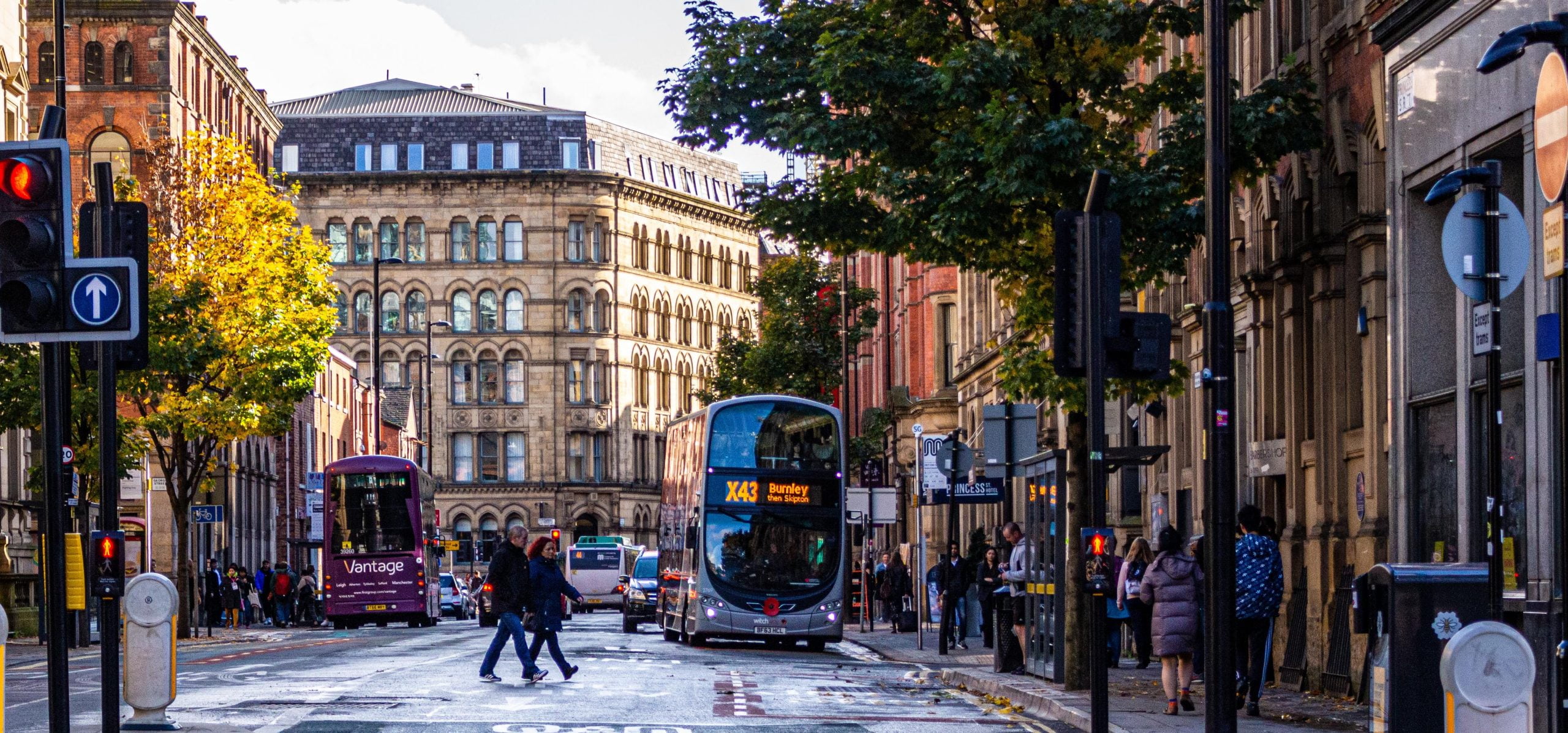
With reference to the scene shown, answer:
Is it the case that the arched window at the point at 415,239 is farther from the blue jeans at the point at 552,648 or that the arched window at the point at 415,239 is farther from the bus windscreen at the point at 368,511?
the blue jeans at the point at 552,648

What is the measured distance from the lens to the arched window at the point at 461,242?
11506 cm

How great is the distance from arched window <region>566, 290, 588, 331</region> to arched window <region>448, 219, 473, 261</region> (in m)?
5.43

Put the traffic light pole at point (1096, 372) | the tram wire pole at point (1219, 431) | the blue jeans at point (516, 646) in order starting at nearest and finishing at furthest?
1. the tram wire pole at point (1219, 431)
2. the traffic light pole at point (1096, 372)
3. the blue jeans at point (516, 646)

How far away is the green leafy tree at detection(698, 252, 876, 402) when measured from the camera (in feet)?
216

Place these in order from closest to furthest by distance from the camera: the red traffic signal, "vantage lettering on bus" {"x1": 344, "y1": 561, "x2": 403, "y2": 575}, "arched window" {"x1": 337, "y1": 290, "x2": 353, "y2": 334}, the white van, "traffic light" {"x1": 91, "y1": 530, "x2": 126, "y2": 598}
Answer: the red traffic signal → "traffic light" {"x1": 91, "y1": 530, "x2": 126, "y2": 598} → "vantage lettering on bus" {"x1": 344, "y1": 561, "x2": 403, "y2": 575} → the white van → "arched window" {"x1": 337, "y1": 290, "x2": 353, "y2": 334}

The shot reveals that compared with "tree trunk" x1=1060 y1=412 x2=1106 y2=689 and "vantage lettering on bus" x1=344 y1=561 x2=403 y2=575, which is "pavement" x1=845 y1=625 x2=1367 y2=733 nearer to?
"tree trunk" x1=1060 y1=412 x2=1106 y2=689

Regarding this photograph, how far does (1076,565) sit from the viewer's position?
21.9m

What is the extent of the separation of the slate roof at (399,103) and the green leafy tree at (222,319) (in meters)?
70.7

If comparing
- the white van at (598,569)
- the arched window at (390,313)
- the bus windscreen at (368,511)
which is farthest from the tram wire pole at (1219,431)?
the arched window at (390,313)

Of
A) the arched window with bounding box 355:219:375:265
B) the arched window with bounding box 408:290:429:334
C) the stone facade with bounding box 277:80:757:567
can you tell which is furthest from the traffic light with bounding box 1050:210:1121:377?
the arched window with bounding box 355:219:375:265

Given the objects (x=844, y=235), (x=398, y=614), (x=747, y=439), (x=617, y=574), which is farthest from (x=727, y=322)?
(x=844, y=235)

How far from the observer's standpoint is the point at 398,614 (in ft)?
165

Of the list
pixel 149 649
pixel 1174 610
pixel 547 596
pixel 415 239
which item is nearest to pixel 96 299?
pixel 149 649

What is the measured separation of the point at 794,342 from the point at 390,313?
53.2 m
